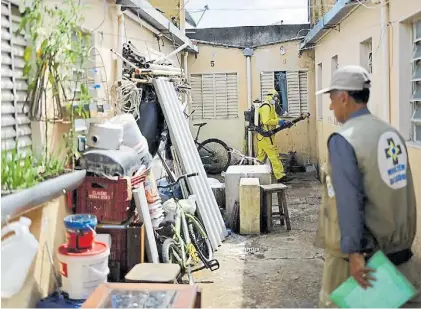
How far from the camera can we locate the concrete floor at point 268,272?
5.21 meters

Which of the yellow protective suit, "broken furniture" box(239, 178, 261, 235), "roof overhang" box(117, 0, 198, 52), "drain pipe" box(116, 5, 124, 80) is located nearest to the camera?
"drain pipe" box(116, 5, 124, 80)

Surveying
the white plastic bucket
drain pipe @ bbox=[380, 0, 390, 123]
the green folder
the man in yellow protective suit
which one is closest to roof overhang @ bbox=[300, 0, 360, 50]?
drain pipe @ bbox=[380, 0, 390, 123]

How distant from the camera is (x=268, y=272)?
604 centimetres

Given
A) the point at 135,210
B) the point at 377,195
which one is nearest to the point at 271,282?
the point at 135,210

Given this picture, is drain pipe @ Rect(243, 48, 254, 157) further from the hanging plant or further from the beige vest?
the beige vest

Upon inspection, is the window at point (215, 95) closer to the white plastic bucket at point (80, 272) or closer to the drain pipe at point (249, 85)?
the drain pipe at point (249, 85)

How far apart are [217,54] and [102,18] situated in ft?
28.3

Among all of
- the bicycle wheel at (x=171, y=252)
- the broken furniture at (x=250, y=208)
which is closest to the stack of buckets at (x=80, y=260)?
the bicycle wheel at (x=171, y=252)

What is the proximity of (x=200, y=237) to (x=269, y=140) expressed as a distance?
20.1ft

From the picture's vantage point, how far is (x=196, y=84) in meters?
15.0

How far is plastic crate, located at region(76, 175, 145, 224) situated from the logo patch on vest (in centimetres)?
270

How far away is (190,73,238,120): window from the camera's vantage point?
1497 cm

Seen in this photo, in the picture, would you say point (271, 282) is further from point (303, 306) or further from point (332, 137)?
point (332, 137)

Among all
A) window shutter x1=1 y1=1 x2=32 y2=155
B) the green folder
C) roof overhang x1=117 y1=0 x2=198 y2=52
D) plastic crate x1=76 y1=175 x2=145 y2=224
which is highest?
roof overhang x1=117 y1=0 x2=198 y2=52
